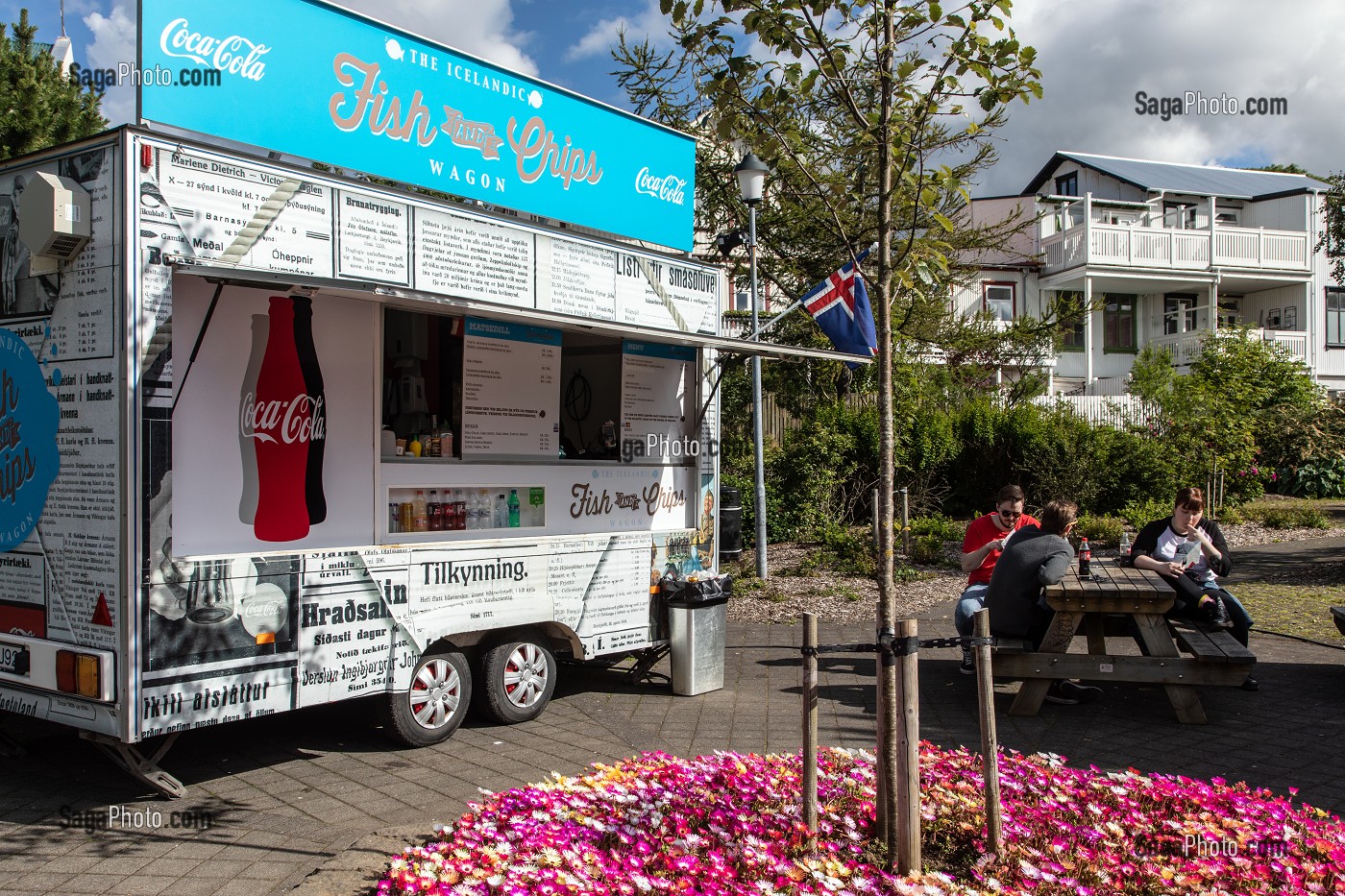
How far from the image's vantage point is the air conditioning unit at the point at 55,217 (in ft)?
16.2

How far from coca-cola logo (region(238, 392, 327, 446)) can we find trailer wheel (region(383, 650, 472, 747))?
152 centimetres

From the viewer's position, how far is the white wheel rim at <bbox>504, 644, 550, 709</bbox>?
6762 millimetres

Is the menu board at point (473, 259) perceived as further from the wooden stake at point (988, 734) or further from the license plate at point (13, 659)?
the wooden stake at point (988, 734)

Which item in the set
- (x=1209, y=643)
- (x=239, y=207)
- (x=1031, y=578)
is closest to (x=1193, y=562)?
(x=1209, y=643)

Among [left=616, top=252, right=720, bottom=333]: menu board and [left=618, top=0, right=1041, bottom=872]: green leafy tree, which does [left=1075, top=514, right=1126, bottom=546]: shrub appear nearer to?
[left=616, top=252, right=720, bottom=333]: menu board

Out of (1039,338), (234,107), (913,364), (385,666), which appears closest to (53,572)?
(385,666)

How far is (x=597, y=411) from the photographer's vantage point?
9.20m

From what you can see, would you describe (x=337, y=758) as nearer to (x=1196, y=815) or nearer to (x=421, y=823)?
(x=421, y=823)

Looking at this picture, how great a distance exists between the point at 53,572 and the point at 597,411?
476 cm

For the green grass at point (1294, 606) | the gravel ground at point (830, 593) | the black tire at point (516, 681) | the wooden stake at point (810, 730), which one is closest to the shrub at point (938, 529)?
the gravel ground at point (830, 593)

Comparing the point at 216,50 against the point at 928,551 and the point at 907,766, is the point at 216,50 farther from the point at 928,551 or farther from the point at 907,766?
the point at 928,551

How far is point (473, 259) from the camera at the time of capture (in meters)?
6.49

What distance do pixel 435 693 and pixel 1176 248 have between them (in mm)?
A: 31336

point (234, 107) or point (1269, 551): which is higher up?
point (234, 107)
